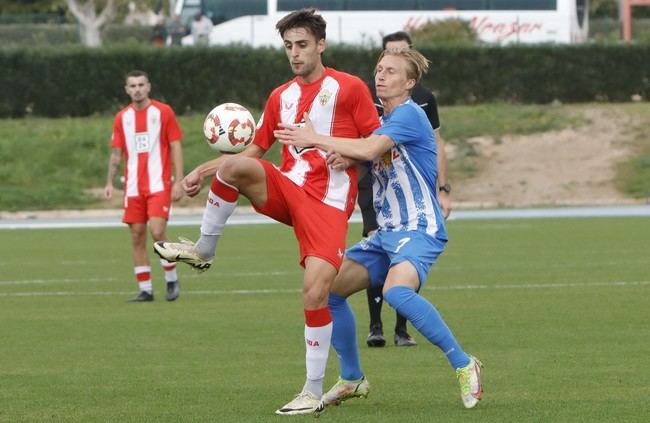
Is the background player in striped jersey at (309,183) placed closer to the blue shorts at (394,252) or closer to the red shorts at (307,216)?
the red shorts at (307,216)

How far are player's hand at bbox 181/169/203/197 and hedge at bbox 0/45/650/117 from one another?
97.6 feet

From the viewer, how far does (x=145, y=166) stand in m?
14.9

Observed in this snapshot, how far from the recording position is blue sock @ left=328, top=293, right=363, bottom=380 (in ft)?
28.1

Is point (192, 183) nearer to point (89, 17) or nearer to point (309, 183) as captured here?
point (309, 183)

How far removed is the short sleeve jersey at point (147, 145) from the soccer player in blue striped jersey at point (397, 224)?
6.49 meters

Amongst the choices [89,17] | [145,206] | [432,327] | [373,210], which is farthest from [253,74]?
[432,327]

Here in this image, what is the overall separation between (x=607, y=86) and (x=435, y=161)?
104 feet

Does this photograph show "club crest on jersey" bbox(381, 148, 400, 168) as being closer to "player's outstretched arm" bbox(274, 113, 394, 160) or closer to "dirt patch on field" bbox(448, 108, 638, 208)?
"player's outstretched arm" bbox(274, 113, 394, 160)

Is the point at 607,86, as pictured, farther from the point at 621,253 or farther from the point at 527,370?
the point at 527,370

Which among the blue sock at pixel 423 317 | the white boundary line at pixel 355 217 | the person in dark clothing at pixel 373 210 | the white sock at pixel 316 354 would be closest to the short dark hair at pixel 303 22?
the blue sock at pixel 423 317

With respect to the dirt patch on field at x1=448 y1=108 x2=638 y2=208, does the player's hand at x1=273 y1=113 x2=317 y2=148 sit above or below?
above

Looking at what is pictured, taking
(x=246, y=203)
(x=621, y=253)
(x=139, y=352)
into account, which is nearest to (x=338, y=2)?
(x=246, y=203)

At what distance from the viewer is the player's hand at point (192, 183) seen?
327 inches

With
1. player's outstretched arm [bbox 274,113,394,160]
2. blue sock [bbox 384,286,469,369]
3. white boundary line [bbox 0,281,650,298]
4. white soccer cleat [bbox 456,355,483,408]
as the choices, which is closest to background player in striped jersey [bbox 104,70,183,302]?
white boundary line [bbox 0,281,650,298]
